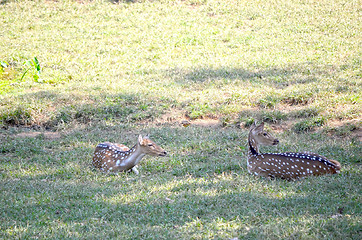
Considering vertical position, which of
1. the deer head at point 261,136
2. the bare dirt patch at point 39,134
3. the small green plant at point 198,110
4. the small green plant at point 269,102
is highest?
the deer head at point 261,136

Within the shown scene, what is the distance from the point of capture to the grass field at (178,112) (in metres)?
5.91

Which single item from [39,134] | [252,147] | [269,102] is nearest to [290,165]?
[252,147]

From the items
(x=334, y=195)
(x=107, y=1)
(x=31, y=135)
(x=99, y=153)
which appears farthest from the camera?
(x=107, y=1)

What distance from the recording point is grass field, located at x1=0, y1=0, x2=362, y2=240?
5906 mm

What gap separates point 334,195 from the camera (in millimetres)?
6277

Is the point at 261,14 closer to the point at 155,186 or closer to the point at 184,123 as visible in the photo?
the point at 184,123

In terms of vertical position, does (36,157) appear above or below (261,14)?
below

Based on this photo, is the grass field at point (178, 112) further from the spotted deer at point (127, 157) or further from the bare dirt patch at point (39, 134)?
the spotted deer at point (127, 157)

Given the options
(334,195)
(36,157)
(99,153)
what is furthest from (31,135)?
(334,195)

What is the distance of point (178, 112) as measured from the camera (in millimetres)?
11156

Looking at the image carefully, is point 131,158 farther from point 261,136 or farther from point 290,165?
point 290,165

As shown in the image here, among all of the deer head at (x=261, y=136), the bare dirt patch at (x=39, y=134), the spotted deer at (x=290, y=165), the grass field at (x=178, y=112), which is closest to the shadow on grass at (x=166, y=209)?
the grass field at (x=178, y=112)

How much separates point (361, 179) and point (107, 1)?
1634 cm

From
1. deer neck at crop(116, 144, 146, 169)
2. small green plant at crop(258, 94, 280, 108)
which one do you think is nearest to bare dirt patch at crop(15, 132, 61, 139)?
deer neck at crop(116, 144, 146, 169)
